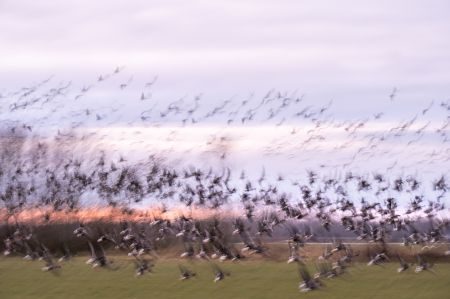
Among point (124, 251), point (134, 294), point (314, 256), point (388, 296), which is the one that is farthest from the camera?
point (124, 251)

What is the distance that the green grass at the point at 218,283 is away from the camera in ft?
120

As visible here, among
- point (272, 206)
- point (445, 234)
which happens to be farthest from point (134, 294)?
point (445, 234)

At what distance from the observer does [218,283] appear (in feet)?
129

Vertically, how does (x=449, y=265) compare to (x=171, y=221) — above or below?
below

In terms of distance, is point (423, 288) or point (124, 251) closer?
point (423, 288)

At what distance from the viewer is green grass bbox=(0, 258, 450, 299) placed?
36.7 meters

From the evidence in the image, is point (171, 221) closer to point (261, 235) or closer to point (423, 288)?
point (261, 235)

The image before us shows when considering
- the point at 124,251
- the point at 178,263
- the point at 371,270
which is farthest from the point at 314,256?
the point at 124,251

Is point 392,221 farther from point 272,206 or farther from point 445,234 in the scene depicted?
point 272,206

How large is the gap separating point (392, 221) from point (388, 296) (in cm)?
1007

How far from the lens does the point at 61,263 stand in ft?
146

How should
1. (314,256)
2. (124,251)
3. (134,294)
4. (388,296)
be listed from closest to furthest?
(388,296) < (134,294) < (314,256) < (124,251)

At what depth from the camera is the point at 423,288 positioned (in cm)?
3659

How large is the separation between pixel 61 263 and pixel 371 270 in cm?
1479
